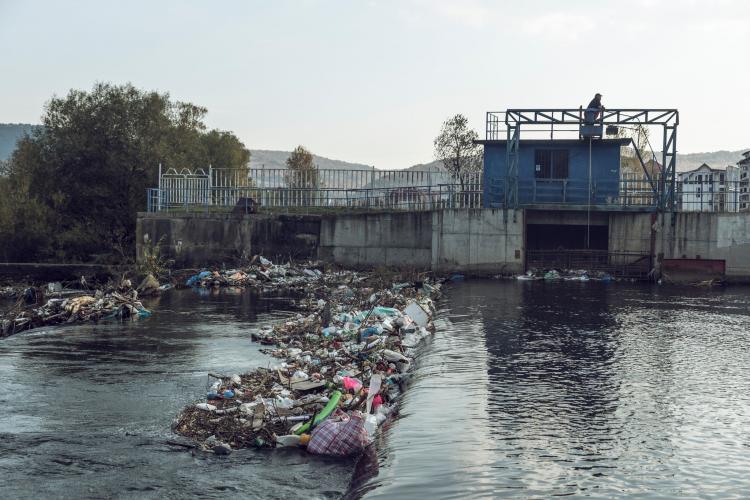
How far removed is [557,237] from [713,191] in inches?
230

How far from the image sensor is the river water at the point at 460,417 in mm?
6816

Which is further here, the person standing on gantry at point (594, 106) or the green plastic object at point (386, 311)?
the person standing on gantry at point (594, 106)

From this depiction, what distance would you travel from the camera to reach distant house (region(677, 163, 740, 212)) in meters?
24.7

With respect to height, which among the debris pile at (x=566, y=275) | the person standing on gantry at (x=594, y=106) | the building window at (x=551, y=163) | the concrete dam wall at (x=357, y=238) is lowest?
the debris pile at (x=566, y=275)

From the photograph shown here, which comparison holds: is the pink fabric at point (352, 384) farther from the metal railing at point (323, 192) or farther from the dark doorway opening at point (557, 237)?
the dark doorway opening at point (557, 237)

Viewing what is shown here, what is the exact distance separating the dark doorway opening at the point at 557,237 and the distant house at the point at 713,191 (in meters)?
3.34

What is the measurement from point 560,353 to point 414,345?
243 centimetres

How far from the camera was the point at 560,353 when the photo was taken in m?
11.9

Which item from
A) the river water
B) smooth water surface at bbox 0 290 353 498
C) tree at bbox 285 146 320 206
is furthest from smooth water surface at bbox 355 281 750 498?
tree at bbox 285 146 320 206

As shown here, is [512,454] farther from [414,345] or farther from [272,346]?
[272,346]

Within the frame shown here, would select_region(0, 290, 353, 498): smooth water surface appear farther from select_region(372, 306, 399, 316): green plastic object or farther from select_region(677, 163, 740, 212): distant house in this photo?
select_region(677, 163, 740, 212): distant house

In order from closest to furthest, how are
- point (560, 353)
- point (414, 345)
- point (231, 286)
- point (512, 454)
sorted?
point (512, 454) → point (560, 353) → point (414, 345) → point (231, 286)

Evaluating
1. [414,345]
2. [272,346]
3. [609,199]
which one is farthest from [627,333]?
[609,199]

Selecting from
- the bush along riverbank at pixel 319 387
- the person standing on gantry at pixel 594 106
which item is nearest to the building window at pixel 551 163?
the person standing on gantry at pixel 594 106
